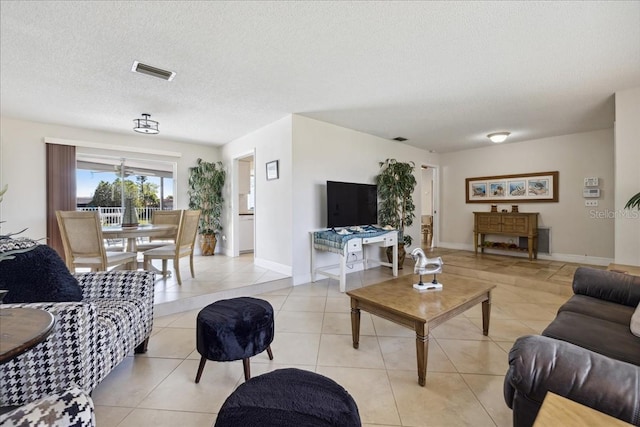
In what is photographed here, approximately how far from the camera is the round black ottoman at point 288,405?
0.91m

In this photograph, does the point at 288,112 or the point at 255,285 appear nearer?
the point at 255,285

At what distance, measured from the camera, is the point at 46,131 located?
165 inches

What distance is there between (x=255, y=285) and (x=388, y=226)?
97.8 inches

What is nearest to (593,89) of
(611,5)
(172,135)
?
(611,5)

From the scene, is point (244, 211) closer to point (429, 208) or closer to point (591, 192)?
point (429, 208)

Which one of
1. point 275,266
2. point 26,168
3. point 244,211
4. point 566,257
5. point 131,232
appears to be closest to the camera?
point 131,232

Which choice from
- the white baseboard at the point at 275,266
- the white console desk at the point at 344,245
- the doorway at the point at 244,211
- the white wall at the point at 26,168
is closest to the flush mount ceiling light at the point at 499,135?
the white console desk at the point at 344,245

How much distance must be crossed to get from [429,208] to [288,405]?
758 cm

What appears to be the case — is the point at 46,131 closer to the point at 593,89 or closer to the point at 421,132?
the point at 421,132

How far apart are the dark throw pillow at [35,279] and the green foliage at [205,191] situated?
3951 millimetres

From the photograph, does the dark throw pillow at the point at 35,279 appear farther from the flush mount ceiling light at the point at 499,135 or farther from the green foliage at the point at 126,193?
the flush mount ceiling light at the point at 499,135

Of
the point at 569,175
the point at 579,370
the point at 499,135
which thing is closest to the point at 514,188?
the point at 569,175

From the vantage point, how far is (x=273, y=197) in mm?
4219

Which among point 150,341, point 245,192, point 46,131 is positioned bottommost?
point 150,341
